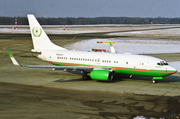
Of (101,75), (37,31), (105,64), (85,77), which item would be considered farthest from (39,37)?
(101,75)

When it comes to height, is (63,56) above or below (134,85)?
above

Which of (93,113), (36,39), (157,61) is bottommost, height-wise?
(93,113)

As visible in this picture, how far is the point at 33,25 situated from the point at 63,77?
9674 mm

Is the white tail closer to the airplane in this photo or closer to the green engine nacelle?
the airplane

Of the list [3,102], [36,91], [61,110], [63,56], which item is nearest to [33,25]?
[63,56]

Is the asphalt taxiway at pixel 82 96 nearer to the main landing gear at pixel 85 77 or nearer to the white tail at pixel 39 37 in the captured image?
the main landing gear at pixel 85 77

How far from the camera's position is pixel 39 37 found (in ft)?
134

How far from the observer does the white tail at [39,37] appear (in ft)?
133

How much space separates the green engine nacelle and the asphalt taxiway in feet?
2.59

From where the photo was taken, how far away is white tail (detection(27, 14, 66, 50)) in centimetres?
4050

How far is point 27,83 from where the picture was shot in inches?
1334

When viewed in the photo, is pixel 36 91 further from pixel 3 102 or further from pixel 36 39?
pixel 36 39

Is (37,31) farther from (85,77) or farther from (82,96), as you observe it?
(82,96)

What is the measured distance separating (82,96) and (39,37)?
16537 millimetres
